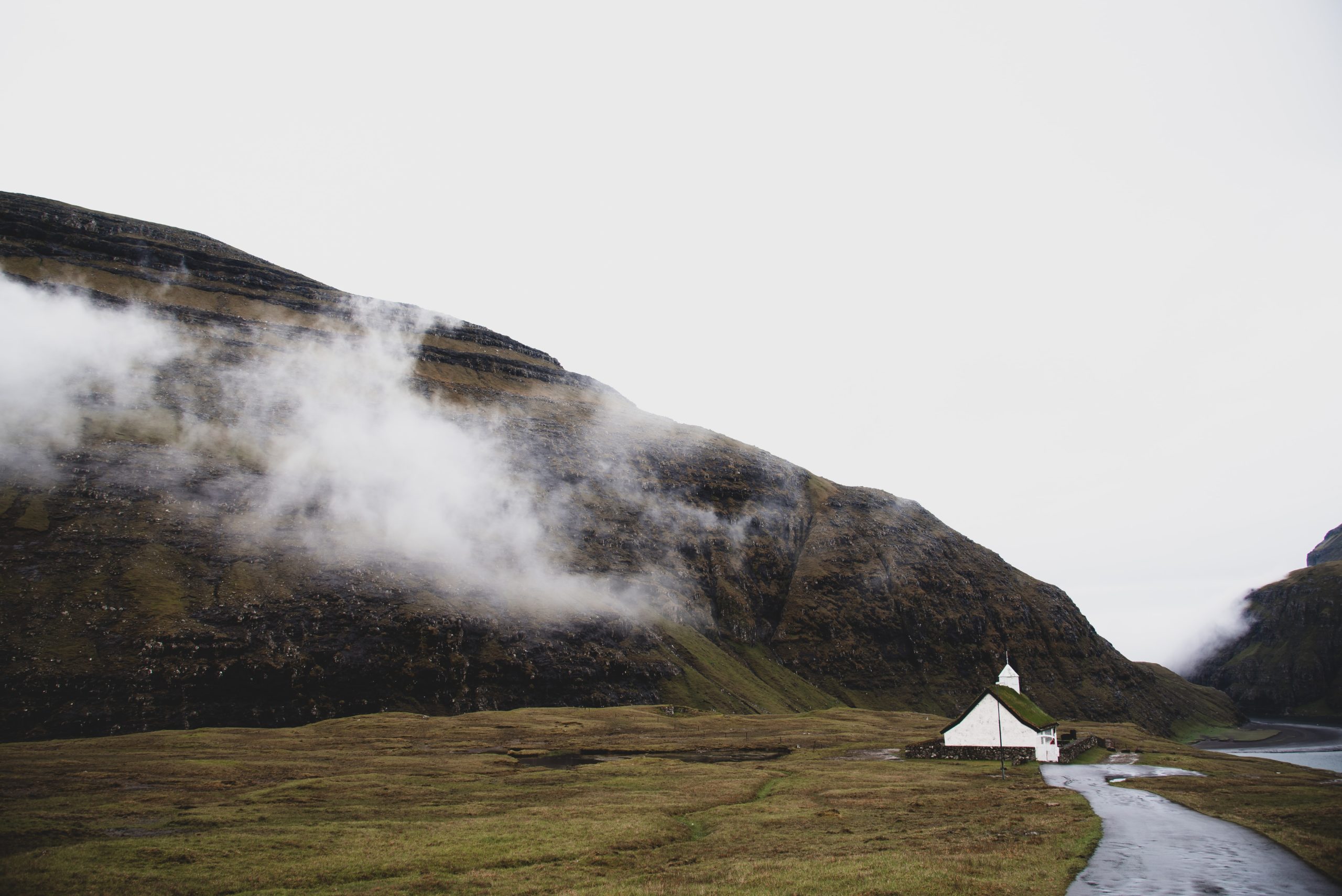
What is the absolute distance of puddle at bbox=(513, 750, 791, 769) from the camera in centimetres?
7562

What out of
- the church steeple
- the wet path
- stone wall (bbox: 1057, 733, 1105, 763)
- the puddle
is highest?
the wet path

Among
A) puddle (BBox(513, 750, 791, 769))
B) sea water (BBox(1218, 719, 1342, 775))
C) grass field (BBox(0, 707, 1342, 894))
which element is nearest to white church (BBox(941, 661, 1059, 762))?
grass field (BBox(0, 707, 1342, 894))

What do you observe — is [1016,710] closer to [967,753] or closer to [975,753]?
[975,753]

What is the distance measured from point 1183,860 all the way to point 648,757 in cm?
5828

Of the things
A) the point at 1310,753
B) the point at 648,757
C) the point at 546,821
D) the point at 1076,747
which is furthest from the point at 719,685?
the point at 546,821

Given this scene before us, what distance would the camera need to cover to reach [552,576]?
186250 mm

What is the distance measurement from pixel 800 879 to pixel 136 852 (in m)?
28.5

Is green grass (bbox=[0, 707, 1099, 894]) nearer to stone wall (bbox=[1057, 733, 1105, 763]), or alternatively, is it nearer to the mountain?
stone wall (bbox=[1057, 733, 1105, 763])

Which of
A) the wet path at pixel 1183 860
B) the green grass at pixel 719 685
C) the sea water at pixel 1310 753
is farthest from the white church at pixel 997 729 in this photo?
the green grass at pixel 719 685

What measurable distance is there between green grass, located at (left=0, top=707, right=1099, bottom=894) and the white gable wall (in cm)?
433

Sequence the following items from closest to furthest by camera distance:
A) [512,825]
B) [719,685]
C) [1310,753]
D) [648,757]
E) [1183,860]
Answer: [1183,860]
[512,825]
[648,757]
[1310,753]
[719,685]

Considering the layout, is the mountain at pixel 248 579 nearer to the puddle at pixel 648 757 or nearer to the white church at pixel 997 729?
the puddle at pixel 648 757

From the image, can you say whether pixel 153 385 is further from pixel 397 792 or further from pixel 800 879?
pixel 800 879

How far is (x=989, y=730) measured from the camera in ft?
244
